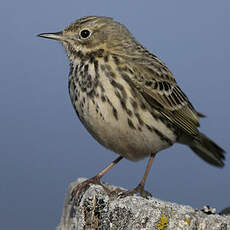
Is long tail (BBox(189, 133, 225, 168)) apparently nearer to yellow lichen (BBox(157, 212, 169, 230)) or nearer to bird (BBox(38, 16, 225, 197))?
bird (BBox(38, 16, 225, 197))

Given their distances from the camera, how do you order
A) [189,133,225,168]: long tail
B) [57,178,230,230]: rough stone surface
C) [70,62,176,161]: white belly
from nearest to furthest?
[57,178,230,230]: rough stone surface → [70,62,176,161]: white belly → [189,133,225,168]: long tail

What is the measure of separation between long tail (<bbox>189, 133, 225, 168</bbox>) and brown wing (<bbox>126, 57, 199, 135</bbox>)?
49 centimetres

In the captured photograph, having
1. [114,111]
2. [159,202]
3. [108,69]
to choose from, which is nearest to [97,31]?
[108,69]

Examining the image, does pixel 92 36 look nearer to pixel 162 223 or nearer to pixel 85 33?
pixel 85 33

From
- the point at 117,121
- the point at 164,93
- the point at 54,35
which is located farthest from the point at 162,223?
the point at 54,35

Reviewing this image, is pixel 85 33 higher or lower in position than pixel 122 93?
higher

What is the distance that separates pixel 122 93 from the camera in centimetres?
508

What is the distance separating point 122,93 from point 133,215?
4.91 ft

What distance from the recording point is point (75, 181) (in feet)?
18.9

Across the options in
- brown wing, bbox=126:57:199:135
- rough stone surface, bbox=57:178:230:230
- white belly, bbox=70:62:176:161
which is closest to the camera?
rough stone surface, bbox=57:178:230:230

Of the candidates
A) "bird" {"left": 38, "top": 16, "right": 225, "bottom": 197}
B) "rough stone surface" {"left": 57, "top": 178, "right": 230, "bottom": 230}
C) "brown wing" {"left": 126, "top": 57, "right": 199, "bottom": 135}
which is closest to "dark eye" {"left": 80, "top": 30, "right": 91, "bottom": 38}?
"bird" {"left": 38, "top": 16, "right": 225, "bottom": 197}

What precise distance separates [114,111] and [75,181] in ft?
3.98

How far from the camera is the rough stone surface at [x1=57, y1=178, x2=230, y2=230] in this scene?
3.95 meters

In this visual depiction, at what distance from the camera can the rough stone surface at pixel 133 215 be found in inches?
155
